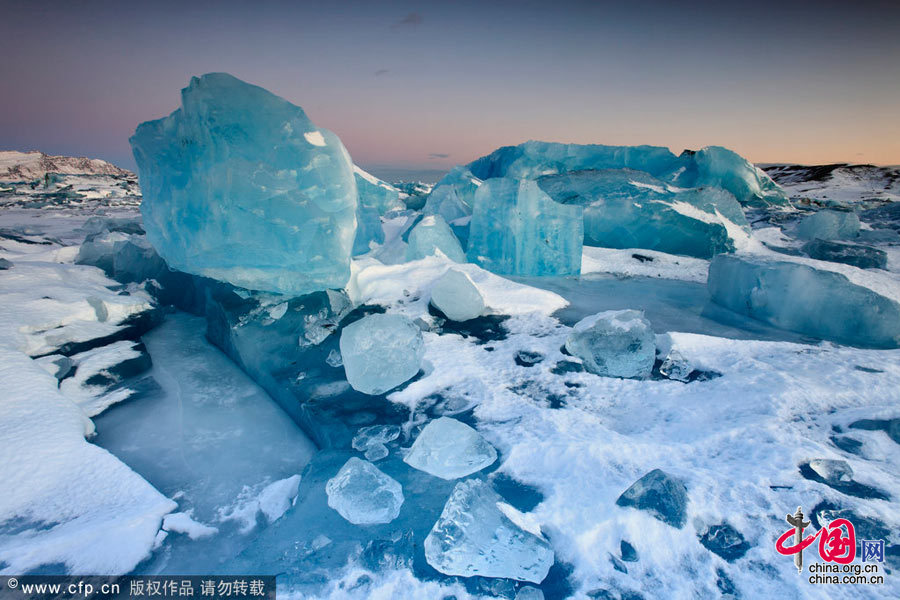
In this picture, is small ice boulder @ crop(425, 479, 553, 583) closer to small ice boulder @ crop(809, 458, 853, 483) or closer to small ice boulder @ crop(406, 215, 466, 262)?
small ice boulder @ crop(809, 458, 853, 483)

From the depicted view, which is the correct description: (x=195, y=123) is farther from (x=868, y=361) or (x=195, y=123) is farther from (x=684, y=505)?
(x=868, y=361)

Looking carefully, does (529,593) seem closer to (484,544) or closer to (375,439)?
(484,544)

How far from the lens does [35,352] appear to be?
2592mm

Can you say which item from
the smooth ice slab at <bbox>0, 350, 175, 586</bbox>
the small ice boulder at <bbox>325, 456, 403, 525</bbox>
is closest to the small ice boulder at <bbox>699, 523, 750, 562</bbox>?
the small ice boulder at <bbox>325, 456, 403, 525</bbox>

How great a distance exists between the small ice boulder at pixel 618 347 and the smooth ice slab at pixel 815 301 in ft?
5.75

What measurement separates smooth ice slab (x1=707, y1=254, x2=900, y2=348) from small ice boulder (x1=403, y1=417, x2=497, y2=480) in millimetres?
3018

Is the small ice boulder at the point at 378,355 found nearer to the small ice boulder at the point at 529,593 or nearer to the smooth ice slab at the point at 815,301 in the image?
the small ice boulder at the point at 529,593

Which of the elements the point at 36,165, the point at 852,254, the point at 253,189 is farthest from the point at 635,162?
the point at 36,165

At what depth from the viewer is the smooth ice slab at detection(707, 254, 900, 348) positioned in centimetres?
292

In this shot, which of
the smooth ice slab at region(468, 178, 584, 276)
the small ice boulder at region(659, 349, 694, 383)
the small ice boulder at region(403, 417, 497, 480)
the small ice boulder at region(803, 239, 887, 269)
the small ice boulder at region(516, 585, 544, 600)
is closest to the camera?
the small ice boulder at region(516, 585, 544, 600)

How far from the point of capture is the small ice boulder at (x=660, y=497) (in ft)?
4.40

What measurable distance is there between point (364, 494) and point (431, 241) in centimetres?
365

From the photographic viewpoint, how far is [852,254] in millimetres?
4918

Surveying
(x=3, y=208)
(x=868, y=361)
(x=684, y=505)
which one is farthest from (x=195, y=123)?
(x=3, y=208)
